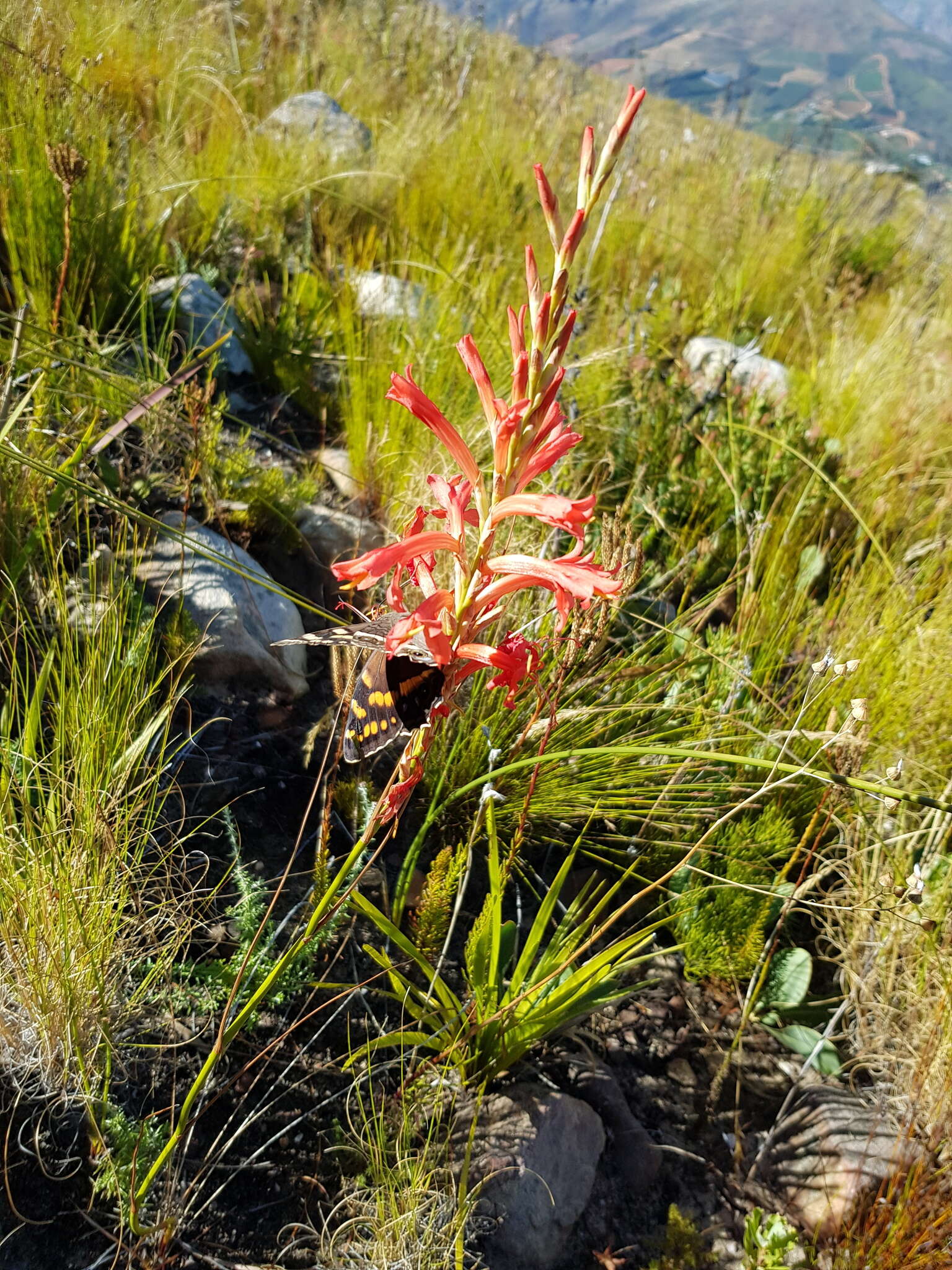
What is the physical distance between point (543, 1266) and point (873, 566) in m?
2.43

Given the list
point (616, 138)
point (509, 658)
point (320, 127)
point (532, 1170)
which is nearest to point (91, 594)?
point (509, 658)

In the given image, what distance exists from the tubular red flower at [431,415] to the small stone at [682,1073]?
5.13 feet

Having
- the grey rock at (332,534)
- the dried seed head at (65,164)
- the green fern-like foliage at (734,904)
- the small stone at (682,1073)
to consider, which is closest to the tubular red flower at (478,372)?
the green fern-like foliage at (734,904)

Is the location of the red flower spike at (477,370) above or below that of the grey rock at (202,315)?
above

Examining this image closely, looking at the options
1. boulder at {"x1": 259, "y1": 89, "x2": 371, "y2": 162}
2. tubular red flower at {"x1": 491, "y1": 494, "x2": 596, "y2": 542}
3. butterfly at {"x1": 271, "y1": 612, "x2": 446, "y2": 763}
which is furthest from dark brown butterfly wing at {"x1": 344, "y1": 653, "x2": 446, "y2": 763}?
boulder at {"x1": 259, "y1": 89, "x2": 371, "y2": 162}

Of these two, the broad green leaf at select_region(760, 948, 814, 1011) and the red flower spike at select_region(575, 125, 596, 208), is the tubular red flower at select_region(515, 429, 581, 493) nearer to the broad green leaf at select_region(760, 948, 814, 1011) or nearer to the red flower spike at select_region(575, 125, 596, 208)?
the red flower spike at select_region(575, 125, 596, 208)

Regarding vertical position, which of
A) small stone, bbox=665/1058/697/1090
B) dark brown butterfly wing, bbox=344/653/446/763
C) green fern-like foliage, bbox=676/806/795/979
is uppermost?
dark brown butterfly wing, bbox=344/653/446/763

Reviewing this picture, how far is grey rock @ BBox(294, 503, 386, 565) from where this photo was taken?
2.51m

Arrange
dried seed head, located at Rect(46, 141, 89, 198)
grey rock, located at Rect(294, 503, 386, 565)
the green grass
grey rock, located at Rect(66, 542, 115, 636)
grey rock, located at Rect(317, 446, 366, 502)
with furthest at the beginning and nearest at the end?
grey rock, located at Rect(317, 446, 366, 502)
grey rock, located at Rect(294, 503, 386, 565)
dried seed head, located at Rect(46, 141, 89, 198)
grey rock, located at Rect(66, 542, 115, 636)
the green grass

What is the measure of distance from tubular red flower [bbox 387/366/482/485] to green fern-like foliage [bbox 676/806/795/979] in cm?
121

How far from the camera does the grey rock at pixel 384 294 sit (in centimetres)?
327

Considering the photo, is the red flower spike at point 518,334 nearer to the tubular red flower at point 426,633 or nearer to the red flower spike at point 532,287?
the red flower spike at point 532,287

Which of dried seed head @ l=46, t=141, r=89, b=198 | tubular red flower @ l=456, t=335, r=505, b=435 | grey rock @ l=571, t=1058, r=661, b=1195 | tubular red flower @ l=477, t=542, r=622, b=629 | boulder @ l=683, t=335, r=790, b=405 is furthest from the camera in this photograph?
boulder @ l=683, t=335, r=790, b=405

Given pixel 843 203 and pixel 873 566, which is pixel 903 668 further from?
pixel 843 203
